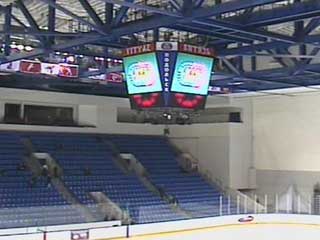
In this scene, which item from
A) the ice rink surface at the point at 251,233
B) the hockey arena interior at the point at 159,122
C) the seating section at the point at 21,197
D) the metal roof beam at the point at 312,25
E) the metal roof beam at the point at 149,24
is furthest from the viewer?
the ice rink surface at the point at 251,233

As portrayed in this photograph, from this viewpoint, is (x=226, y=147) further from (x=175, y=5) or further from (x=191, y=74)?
(x=175, y=5)

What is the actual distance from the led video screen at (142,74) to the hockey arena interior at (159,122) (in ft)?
0.08

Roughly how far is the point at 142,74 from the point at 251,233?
30.0ft

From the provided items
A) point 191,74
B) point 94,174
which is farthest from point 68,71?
point 191,74

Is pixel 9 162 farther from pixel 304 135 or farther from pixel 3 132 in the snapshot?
pixel 304 135

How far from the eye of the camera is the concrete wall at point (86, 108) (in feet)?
73.6

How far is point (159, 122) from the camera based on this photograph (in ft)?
89.6

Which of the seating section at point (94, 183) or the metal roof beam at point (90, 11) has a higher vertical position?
the metal roof beam at point (90, 11)

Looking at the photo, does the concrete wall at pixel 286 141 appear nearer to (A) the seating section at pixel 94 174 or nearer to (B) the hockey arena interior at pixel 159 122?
(B) the hockey arena interior at pixel 159 122

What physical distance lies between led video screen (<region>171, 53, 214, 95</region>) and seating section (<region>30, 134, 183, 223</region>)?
899cm

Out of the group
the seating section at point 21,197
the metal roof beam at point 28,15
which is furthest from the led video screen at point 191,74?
the seating section at point 21,197

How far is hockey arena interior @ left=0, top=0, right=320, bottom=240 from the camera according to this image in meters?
10.4

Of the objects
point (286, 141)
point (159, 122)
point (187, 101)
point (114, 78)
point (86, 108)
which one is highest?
point (114, 78)

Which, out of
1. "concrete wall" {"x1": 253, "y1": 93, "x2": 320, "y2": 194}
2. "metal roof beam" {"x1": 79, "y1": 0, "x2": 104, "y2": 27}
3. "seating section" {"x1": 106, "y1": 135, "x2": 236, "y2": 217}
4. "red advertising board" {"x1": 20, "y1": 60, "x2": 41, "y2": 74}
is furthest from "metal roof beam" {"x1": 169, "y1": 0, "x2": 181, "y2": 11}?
"concrete wall" {"x1": 253, "y1": 93, "x2": 320, "y2": 194}
